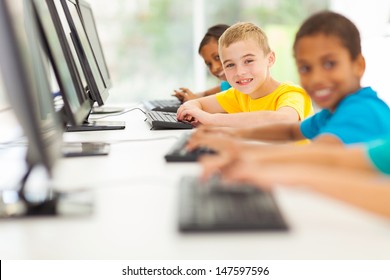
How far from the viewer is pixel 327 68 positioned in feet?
3.59

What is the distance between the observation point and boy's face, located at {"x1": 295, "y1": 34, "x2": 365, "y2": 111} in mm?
1086

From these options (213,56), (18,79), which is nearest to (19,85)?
(18,79)

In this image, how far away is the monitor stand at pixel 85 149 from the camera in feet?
3.88

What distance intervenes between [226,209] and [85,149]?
2.06 feet

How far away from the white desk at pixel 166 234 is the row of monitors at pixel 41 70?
12 cm

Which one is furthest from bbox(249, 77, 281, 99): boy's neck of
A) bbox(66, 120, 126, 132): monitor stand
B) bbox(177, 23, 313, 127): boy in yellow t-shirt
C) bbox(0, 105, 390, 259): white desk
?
bbox(0, 105, 390, 259): white desk

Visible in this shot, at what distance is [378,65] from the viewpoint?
342cm

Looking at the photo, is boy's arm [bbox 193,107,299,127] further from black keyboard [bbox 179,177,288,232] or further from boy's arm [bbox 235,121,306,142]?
black keyboard [bbox 179,177,288,232]

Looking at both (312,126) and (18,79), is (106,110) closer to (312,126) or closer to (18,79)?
(312,126)

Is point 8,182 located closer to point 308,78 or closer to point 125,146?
point 125,146

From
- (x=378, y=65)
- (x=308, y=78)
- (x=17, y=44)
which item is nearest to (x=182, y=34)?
(x=378, y=65)

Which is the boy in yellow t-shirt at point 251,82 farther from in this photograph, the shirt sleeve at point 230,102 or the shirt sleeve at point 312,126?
the shirt sleeve at point 312,126

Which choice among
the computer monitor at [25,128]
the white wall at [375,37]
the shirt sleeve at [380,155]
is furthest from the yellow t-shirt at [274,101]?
the white wall at [375,37]

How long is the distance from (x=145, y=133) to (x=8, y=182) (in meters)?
0.62
